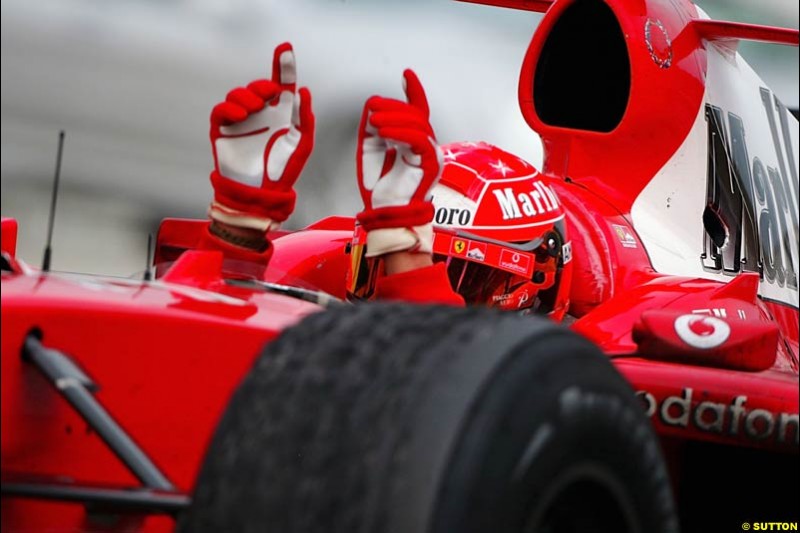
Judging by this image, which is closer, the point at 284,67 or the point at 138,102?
the point at 284,67

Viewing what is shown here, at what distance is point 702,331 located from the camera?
2.89m

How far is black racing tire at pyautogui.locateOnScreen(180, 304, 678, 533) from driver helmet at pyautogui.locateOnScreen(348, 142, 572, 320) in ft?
5.86

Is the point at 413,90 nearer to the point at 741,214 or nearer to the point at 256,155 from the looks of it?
the point at 256,155

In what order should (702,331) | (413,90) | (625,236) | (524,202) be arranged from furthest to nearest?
(625,236) → (524,202) → (413,90) → (702,331)

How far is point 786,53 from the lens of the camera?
533 inches

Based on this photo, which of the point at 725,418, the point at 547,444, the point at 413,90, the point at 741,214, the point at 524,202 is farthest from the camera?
the point at 741,214

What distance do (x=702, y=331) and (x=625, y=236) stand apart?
117 cm

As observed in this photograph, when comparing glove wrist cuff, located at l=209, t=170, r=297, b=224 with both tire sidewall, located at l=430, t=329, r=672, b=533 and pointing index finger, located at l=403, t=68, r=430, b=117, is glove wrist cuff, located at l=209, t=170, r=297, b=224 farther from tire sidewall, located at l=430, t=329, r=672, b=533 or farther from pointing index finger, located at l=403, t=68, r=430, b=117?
tire sidewall, located at l=430, t=329, r=672, b=533

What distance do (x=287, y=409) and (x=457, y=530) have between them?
226 mm

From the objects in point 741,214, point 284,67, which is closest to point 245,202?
point 284,67

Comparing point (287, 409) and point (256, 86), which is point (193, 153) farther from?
point (287, 409)

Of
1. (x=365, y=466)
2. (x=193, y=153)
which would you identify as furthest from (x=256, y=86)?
(x=193, y=153)

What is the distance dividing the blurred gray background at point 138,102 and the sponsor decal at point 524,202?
337 centimetres

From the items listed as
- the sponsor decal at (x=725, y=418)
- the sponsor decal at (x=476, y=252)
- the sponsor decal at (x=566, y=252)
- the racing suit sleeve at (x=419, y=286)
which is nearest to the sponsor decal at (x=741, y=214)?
the sponsor decal at (x=566, y=252)
